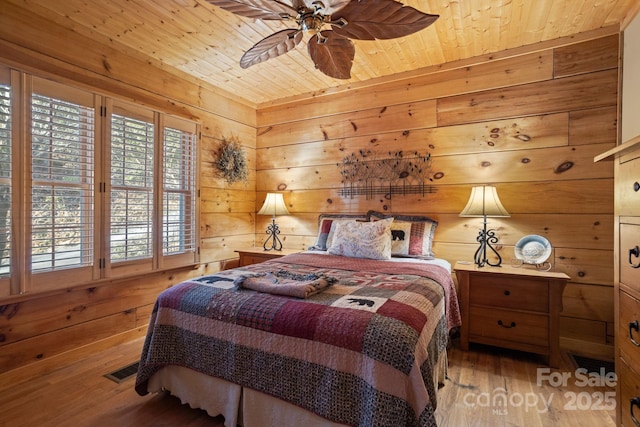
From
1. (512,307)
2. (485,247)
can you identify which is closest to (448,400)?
(512,307)

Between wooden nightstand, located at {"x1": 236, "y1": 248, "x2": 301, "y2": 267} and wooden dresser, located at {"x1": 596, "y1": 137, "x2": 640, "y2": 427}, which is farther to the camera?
wooden nightstand, located at {"x1": 236, "y1": 248, "x2": 301, "y2": 267}

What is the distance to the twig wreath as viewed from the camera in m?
3.63

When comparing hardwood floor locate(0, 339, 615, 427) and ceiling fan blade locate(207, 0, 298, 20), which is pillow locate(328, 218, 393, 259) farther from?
ceiling fan blade locate(207, 0, 298, 20)

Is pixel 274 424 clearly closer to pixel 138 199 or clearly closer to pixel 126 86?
pixel 138 199

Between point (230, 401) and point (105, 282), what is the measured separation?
1.71m

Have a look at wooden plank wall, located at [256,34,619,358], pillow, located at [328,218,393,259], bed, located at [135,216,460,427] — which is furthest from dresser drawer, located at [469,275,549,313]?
pillow, located at [328,218,393,259]

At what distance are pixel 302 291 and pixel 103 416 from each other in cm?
134

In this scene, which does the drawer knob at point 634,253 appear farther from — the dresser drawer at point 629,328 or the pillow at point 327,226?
the pillow at point 327,226

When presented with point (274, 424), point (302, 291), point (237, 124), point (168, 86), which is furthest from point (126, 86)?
point (274, 424)

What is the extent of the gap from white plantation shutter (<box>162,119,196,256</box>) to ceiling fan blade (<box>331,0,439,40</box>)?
202 cm

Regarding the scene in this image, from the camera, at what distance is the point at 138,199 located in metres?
2.76

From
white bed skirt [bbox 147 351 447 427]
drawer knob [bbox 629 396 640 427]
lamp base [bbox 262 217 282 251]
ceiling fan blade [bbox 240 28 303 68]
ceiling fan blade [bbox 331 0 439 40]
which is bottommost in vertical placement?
white bed skirt [bbox 147 351 447 427]

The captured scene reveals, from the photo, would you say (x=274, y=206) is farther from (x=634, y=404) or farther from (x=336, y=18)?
(x=634, y=404)

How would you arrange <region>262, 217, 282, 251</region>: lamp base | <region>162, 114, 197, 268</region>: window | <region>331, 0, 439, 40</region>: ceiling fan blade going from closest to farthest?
<region>331, 0, 439, 40</region>: ceiling fan blade, <region>162, 114, 197, 268</region>: window, <region>262, 217, 282, 251</region>: lamp base
